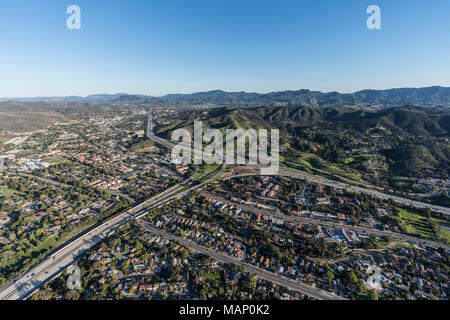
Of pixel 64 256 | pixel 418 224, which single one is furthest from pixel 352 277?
pixel 64 256

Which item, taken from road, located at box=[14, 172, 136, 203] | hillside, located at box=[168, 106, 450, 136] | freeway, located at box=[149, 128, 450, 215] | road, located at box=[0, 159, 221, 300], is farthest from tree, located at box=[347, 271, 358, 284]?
hillside, located at box=[168, 106, 450, 136]

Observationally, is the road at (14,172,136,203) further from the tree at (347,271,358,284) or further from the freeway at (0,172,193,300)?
the tree at (347,271,358,284)

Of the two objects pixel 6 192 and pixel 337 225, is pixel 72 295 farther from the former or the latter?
pixel 6 192

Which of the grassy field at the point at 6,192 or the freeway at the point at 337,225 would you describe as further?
the grassy field at the point at 6,192

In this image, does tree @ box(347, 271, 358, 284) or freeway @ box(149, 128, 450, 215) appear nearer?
tree @ box(347, 271, 358, 284)

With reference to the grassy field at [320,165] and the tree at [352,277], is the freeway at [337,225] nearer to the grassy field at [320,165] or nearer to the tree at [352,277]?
the tree at [352,277]

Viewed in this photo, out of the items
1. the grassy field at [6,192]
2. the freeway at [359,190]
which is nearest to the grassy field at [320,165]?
the freeway at [359,190]

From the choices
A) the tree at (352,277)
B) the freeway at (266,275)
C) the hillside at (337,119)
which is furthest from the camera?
the hillside at (337,119)

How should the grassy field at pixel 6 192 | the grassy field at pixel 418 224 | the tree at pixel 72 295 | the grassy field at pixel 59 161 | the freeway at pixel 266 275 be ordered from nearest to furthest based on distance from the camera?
the tree at pixel 72 295
the freeway at pixel 266 275
the grassy field at pixel 418 224
the grassy field at pixel 6 192
the grassy field at pixel 59 161

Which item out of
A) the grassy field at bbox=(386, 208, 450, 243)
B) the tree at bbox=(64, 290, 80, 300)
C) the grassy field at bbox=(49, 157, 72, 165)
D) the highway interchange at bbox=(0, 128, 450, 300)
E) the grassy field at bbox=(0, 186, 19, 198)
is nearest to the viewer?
the tree at bbox=(64, 290, 80, 300)

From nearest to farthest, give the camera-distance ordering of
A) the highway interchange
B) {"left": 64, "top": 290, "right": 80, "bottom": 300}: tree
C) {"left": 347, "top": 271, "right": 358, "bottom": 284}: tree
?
{"left": 64, "top": 290, "right": 80, "bottom": 300}: tree < the highway interchange < {"left": 347, "top": 271, "right": 358, "bottom": 284}: tree
